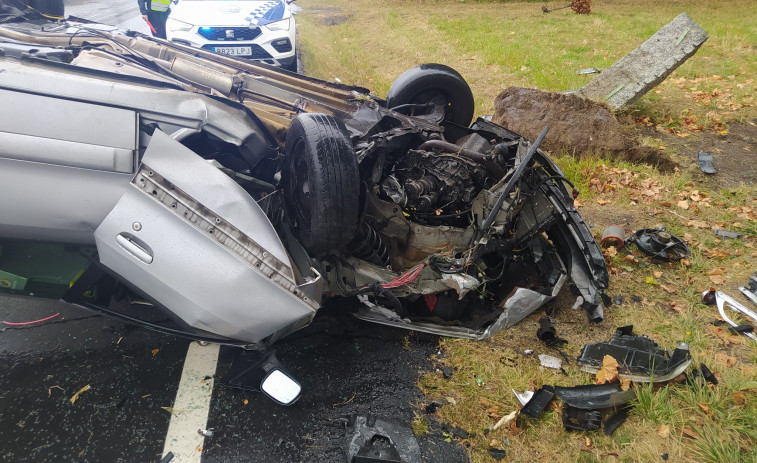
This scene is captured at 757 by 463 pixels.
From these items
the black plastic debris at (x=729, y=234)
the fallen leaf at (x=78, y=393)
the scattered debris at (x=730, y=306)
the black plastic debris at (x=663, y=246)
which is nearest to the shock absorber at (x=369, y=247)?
the fallen leaf at (x=78, y=393)

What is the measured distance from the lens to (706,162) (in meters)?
4.93

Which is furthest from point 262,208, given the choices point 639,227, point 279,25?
point 279,25

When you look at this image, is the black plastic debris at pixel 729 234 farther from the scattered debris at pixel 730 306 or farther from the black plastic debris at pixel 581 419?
the black plastic debris at pixel 581 419

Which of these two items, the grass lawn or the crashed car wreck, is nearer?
the crashed car wreck

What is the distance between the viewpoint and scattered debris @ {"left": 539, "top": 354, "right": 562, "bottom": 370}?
2.69 m

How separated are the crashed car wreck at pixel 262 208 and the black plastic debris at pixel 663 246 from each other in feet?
3.33

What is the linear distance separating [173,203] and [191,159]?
0.28m

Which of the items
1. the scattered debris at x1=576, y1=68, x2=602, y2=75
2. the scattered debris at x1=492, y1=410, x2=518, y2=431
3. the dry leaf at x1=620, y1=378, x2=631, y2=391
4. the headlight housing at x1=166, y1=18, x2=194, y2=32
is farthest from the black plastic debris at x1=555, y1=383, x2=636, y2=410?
the scattered debris at x1=576, y1=68, x2=602, y2=75

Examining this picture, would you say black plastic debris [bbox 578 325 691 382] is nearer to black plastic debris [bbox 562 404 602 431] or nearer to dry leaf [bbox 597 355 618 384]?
dry leaf [bbox 597 355 618 384]

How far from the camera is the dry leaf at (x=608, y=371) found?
2.49 meters

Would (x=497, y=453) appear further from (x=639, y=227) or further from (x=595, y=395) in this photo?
(x=639, y=227)

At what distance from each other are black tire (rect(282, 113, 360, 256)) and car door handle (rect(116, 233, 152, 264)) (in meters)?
0.86

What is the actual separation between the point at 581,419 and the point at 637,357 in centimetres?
54

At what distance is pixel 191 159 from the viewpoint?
218cm
